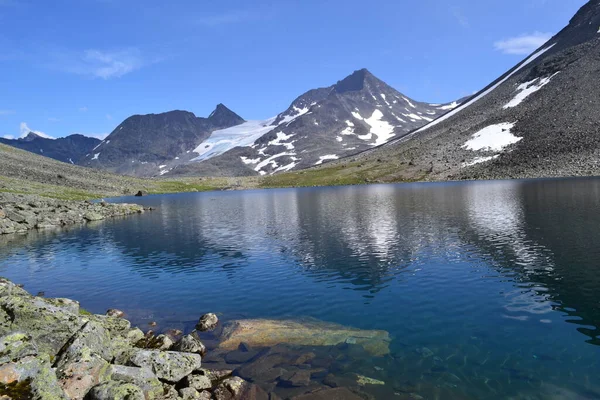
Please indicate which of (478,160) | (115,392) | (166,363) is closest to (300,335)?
(166,363)

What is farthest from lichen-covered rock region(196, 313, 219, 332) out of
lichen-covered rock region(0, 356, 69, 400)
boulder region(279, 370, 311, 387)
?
lichen-covered rock region(0, 356, 69, 400)

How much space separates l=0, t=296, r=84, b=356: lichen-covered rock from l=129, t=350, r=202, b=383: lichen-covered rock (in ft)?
13.0

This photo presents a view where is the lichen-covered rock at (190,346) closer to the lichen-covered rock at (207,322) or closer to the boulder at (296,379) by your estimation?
the lichen-covered rock at (207,322)

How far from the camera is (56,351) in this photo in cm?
1783

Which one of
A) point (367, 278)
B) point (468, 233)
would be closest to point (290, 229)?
point (468, 233)

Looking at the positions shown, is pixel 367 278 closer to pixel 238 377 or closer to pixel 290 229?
pixel 238 377

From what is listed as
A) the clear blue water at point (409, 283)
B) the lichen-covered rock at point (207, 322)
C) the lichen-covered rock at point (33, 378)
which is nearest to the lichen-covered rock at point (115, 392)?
the lichen-covered rock at point (33, 378)

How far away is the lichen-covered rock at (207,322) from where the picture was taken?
24.3 meters

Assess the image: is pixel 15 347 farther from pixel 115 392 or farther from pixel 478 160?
pixel 478 160

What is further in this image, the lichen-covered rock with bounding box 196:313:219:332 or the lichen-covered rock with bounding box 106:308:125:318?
the lichen-covered rock with bounding box 106:308:125:318

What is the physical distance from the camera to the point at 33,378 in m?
13.1

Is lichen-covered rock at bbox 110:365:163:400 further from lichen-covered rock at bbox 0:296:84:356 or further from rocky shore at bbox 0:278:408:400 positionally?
lichen-covered rock at bbox 0:296:84:356

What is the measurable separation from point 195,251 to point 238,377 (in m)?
34.4

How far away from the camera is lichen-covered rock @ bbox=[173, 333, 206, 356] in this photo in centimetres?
2052
